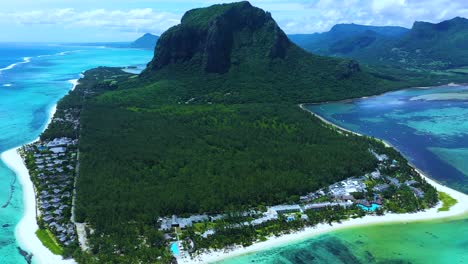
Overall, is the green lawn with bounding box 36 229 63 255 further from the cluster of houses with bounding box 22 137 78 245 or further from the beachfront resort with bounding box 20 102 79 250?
the cluster of houses with bounding box 22 137 78 245

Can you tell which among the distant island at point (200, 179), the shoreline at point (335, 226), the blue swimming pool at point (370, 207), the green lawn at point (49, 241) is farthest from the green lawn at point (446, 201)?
the green lawn at point (49, 241)

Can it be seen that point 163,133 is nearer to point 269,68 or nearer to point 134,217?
point 134,217

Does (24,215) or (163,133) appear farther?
(163,133)

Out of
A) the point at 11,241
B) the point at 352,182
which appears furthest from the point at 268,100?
the point at 11,241

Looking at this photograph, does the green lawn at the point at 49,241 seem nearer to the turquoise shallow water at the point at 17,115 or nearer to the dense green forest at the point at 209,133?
the turquoise shallow water at the point at 17,115

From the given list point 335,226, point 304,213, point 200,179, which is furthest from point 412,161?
point 200,179

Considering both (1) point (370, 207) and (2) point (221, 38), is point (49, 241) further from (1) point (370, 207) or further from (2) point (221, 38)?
(2) point (221, 38)
